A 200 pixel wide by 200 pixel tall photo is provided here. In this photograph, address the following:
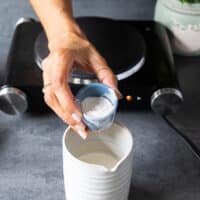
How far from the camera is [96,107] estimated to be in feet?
1.78

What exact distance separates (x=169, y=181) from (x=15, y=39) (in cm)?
37

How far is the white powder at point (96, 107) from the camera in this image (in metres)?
0.52

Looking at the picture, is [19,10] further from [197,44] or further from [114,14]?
[197,44]

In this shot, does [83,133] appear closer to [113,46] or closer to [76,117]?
[76,117]

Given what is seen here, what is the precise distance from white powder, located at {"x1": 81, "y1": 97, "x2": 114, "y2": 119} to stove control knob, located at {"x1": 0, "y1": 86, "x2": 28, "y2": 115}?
18cm

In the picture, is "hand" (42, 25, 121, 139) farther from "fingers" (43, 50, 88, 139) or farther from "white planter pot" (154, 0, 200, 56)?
"white planter pot" (154, 0, 200, 56)

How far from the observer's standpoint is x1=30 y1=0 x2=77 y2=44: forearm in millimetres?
647

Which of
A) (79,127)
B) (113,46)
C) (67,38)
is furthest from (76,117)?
(113,46)

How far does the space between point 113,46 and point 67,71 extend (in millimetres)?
206

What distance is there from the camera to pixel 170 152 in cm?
69

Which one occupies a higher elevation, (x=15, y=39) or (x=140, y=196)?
(x=15, y=39)

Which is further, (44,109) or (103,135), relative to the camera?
(44,109)

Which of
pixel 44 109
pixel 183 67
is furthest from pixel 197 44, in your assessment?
pixel 44 109

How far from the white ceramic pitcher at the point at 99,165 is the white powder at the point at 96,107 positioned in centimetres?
4
